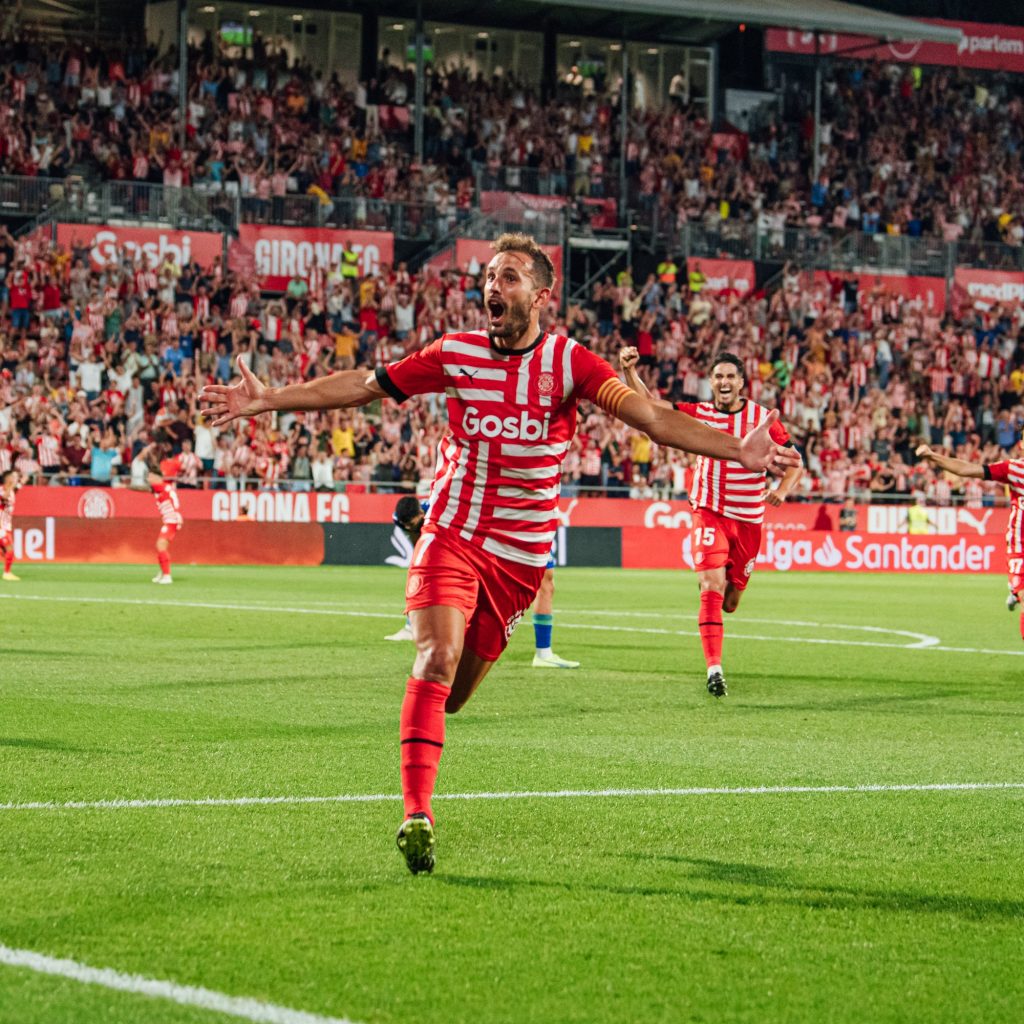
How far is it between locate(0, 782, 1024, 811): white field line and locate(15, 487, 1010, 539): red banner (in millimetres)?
23835

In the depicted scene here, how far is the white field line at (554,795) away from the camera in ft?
23.8

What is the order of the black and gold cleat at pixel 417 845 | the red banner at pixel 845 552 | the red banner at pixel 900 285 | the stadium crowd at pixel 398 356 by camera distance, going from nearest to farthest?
the black and gold cleat at pixel 417 845 → the stadium crowd at pixel 398 356 → the red banner at pixel 845 552 → the red banner at pixel 900 285

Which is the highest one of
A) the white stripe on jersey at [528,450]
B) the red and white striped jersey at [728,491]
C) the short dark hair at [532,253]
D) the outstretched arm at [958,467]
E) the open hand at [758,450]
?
the short dark hair at [532,253]

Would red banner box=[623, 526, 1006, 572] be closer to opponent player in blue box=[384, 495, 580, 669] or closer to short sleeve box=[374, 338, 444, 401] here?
opponent player in blue box=[384, 495, 580, 669]

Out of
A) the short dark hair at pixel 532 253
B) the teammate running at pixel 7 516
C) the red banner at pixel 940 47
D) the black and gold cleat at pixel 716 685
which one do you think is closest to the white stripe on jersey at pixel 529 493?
the short dark hair at pixel 532 253

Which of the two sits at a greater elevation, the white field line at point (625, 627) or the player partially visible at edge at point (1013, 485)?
the player partially visible at edge at point (1013, 485)

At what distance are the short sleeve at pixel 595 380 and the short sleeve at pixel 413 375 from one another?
53cm

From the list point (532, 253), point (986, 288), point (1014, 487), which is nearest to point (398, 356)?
point (986, 288)

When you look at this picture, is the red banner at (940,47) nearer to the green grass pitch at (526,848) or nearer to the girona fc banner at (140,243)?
the girona fc banner at (140,243)

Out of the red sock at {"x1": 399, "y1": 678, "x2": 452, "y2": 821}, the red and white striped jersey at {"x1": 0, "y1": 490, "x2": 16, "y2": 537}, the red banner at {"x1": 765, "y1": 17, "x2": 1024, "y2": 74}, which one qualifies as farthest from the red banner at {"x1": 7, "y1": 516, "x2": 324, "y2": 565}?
the red sock at {"x1": 399, "y1": 678, "x2": 452, "y2": 821}

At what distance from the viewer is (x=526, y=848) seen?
6523 millimetres

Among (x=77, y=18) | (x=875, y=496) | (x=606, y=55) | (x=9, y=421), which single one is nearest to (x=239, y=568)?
(x=9, y=421)

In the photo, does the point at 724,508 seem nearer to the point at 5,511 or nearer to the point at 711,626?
the point at 711,626

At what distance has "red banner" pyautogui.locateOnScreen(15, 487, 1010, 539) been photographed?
3338 cm
